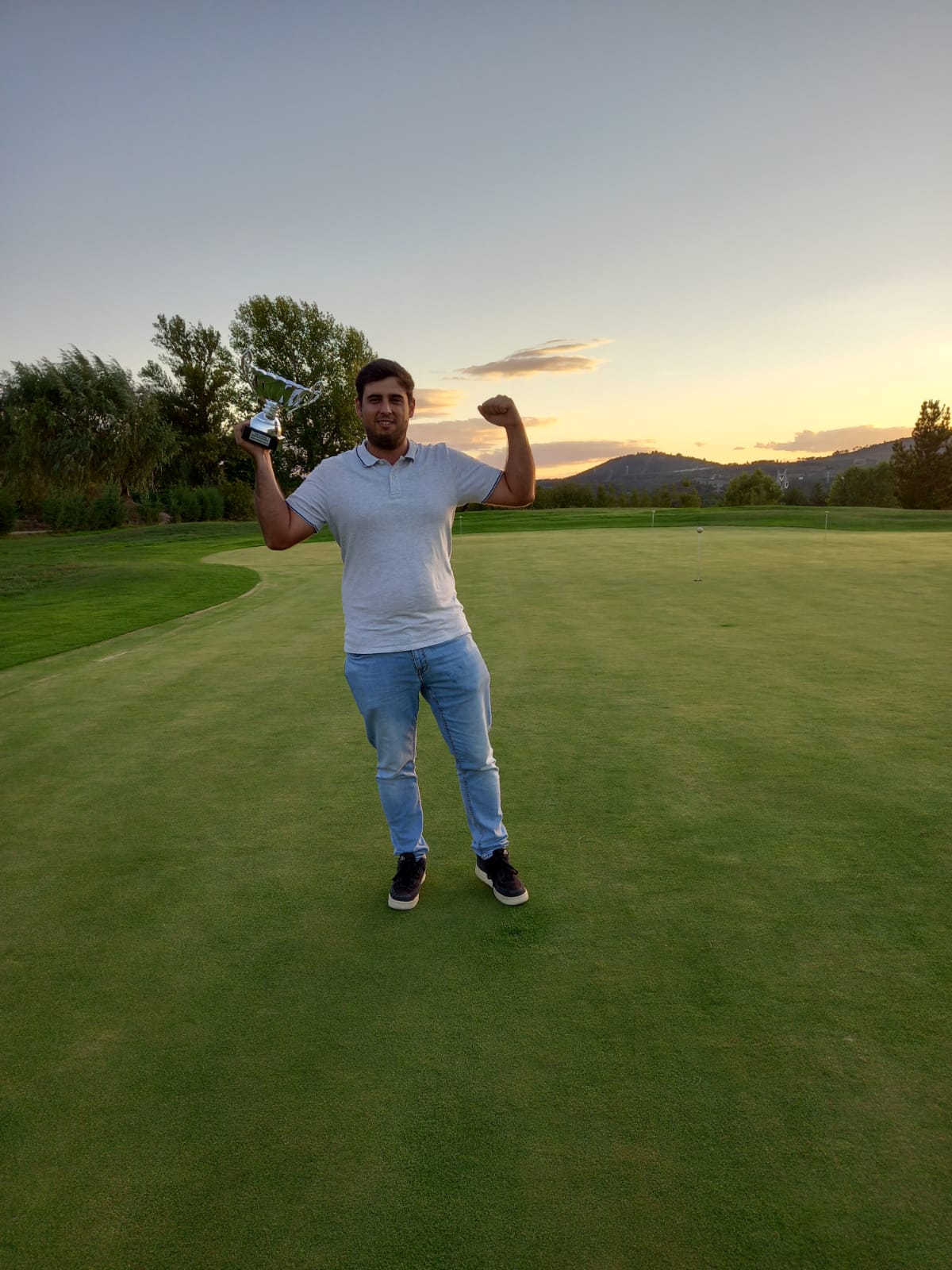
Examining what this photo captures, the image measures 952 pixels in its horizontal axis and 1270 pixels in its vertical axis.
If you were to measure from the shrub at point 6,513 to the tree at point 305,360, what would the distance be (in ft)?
68.0

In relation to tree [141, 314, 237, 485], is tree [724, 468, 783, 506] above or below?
below

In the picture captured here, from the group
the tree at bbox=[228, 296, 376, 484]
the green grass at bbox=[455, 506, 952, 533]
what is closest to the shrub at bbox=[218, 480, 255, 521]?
the tree at bbox=[228, 296, 376, 484]

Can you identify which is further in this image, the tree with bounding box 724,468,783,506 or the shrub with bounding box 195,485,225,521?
the tree with bounding box 724,468,783,506

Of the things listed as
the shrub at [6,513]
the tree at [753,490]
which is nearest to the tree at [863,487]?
the tree at [753,490]

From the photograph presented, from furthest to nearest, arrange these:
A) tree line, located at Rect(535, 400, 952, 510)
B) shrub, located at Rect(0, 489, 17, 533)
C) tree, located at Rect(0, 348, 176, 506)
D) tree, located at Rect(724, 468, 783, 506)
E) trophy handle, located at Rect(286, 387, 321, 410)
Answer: tree, located at Rect(724, 468, 783, 506), tree line, located at Rect(535, 400, 952, 510), tree, located at Rect(0, 348, 176, 506), shrub, located at Rect(0, 489, 17, 533), trophy handle, located at Rect(286, 387, 321, 410)

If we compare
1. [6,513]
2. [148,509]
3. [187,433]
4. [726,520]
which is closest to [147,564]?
[6,513]

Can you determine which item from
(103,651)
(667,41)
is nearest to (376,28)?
(667,41)

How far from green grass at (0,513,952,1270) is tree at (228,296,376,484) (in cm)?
5156

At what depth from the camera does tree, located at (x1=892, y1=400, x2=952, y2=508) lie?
76062 millimetres

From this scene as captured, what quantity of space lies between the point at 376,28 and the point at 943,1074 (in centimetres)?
1921

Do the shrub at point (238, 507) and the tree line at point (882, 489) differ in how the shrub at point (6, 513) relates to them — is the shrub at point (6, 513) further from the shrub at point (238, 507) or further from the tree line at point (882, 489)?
the tree line at point (882, 489)

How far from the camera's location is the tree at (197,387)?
53.4 m

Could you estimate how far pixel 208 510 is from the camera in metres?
41.6

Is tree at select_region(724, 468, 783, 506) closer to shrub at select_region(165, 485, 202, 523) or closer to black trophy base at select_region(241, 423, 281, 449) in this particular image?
shrub at select_region(165, 485, 202, 523)
